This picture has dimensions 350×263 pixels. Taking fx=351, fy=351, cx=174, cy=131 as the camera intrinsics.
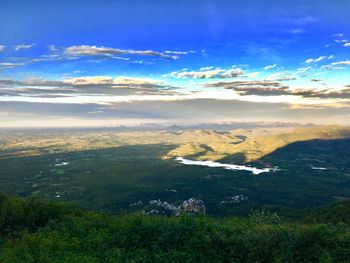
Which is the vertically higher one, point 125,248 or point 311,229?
point 311,229

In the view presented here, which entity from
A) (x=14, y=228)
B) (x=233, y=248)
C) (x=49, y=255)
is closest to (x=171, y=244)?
(x=233, y=248)

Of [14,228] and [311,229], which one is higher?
[311,229]

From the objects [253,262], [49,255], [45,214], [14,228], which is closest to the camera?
[49,255]

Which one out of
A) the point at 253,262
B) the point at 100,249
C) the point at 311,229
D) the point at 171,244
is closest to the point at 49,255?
the point at 100,249

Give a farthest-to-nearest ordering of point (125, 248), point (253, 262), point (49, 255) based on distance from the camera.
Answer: point (125, 248)
point (253, 262)
point (49, 255)

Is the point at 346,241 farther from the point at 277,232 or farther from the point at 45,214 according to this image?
the point at 45,214

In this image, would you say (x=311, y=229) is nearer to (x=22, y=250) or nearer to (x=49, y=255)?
(x=49, y=255)

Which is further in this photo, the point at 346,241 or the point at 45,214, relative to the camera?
the point at 45,214

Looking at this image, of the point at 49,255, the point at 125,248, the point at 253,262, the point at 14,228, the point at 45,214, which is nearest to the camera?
the point at 49,255

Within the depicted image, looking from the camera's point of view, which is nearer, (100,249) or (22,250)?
(22,250)
